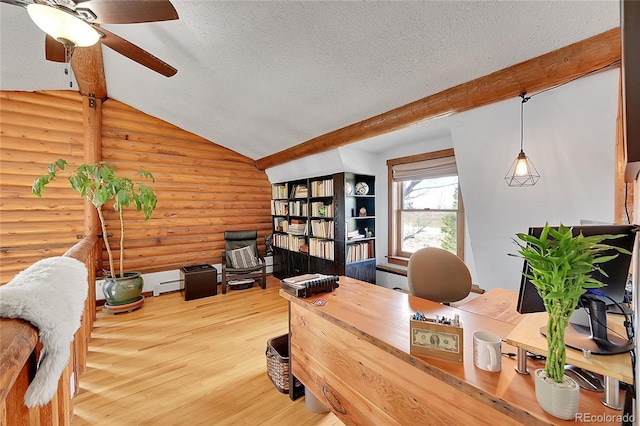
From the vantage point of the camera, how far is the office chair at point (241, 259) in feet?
13.8

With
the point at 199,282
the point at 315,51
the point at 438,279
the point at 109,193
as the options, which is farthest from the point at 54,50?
the point at 438,279

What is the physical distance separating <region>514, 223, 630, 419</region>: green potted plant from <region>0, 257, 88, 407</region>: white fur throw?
4.39 feet

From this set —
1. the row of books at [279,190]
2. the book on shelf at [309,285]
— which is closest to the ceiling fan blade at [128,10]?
the book on shelf at [309,285]

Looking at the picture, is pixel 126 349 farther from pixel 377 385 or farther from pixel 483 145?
pixel 483 145

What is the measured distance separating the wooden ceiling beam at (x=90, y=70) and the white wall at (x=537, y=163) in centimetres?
379

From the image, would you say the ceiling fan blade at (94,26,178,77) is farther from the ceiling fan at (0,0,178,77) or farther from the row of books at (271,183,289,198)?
the row of books at (271,183,289,198)

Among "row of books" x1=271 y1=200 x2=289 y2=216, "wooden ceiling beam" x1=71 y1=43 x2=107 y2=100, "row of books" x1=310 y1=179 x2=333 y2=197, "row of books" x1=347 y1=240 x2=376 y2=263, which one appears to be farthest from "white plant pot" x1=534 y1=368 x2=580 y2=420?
"row of books" x1=271 y1=200 x2=289 y2=216

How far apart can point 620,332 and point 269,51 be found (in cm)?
264

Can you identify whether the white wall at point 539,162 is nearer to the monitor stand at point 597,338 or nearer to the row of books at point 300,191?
the monitor stand at point 597,338

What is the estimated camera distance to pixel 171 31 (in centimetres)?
216

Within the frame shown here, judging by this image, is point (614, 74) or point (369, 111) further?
point (369, 111)

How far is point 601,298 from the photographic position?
902 mm

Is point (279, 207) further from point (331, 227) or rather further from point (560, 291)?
point (560, 291)

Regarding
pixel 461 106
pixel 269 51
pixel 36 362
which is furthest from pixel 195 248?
pixel 461 106
